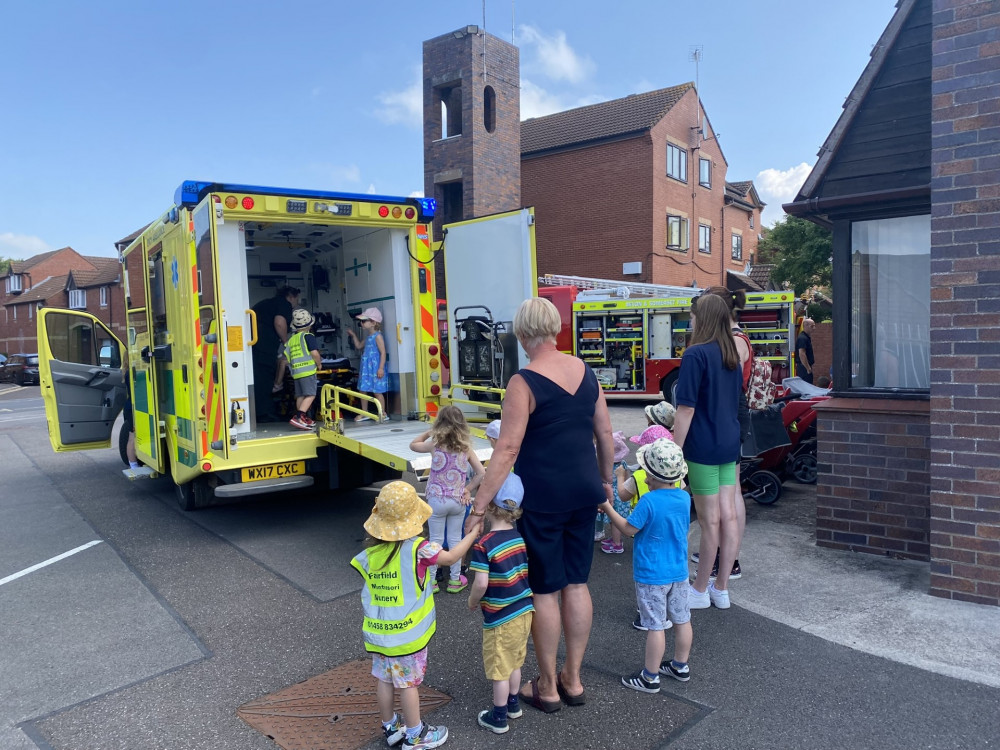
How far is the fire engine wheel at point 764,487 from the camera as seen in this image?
22.6 ft

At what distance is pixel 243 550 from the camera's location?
610cm

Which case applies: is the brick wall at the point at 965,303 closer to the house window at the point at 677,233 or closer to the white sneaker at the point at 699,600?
the white sneaker at the point at 699,600

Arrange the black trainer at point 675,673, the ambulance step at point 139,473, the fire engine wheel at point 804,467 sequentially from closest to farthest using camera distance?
the black trainer at point 675,673 < the fire engine wheel at point 804,467 < the ambulance step at point 139,473

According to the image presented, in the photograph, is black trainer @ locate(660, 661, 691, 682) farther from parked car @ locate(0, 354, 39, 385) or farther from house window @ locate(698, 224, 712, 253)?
parked car @ locate(0, 354, 39, 385)

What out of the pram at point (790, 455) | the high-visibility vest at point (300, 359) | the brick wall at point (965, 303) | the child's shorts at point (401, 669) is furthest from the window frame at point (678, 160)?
the child's shorts at point (401, 669)

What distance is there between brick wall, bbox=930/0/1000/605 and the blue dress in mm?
4795

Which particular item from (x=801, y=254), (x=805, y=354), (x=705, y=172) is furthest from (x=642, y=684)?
(x=705, y=172)

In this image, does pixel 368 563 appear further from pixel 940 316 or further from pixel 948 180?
pixel 948 180

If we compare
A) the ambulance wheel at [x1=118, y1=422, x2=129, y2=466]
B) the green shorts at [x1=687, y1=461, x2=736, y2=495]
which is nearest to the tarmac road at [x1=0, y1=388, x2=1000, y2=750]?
the green shorts at [x1=687, y1=461, x2=736, y2=495]

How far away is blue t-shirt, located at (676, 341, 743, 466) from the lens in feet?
14.0

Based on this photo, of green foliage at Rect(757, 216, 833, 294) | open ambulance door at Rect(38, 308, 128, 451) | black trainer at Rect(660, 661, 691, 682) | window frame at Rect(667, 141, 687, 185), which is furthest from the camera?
window frame at Rect(667, 141, 687, 185)

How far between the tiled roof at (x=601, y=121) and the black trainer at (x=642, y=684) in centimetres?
2355

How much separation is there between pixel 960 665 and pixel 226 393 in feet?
17.5

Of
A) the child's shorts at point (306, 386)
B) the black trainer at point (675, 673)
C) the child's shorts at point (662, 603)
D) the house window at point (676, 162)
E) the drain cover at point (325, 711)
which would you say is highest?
the house window at point (676, 162)
